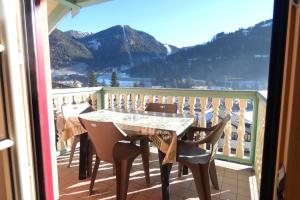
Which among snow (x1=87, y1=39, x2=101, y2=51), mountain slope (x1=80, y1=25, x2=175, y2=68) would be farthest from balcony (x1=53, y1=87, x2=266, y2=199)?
snow (x1=87, y1=39, x2=101, y2=51)

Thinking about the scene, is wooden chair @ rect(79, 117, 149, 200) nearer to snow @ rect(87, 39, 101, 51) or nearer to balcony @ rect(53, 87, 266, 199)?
balcony @ rect(53, 87, 266, 199)

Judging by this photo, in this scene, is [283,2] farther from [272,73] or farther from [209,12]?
[209,12]

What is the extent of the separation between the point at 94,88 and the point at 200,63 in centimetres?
204

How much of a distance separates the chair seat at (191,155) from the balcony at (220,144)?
41 cm

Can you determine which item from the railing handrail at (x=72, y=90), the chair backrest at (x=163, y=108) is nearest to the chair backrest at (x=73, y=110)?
the railing handrail at (x=72, y=90)

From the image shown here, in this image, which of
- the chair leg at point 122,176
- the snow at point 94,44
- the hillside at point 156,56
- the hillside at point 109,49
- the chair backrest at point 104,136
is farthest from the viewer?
the snow at point 94,44

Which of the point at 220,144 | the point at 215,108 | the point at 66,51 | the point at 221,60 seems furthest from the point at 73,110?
the point at 66,51

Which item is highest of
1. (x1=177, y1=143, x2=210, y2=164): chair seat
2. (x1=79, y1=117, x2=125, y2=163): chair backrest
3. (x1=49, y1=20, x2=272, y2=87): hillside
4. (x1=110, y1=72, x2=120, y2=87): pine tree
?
(x1=49, y1=20, x2=272, y2=87): hillside

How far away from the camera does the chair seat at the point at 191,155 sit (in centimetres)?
196

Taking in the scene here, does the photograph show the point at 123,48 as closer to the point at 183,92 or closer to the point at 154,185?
the point at 183,92

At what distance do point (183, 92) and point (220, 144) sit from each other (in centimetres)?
98

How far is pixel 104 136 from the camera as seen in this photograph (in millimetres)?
1882

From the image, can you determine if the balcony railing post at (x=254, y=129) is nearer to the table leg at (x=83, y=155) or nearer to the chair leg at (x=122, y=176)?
the chair leg at (x=122, y=176)

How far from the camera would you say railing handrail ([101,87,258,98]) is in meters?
2.86
